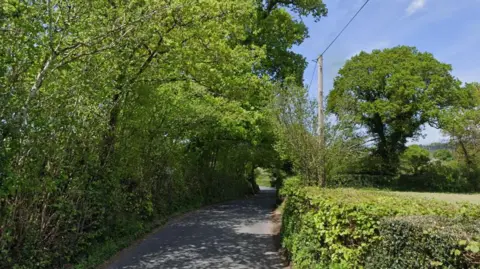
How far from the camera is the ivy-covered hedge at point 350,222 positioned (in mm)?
3771

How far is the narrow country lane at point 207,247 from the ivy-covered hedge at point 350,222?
193 cm

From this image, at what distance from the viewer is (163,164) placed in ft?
42.6

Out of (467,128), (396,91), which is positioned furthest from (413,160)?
(396,91)

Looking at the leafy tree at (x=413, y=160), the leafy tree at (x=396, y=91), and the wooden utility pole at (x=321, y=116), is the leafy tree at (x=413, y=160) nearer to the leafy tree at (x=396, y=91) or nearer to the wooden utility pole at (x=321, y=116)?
the leafy tree at (x=396, y=91)

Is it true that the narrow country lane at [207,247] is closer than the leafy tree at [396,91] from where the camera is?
Yes

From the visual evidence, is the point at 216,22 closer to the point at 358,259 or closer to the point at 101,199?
the point at 101,199

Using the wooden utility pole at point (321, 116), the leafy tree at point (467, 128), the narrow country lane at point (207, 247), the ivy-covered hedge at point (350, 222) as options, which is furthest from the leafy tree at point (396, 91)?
the ivy-covered hedge at point (350, 222)

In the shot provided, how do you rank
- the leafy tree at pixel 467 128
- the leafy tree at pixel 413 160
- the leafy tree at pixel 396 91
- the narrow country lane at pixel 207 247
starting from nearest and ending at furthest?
the narrow country lane at pixel 207 247 → the leafy tree at pixel 467 128 → the leafy tree at pixel 396 91 → the leafy tree at pixel 413 160

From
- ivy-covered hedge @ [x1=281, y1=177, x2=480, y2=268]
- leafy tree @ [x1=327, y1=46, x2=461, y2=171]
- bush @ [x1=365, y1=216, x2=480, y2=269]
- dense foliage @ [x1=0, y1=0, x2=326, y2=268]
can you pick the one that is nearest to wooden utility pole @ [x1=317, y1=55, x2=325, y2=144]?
dense foliage @ [x1=0, y1=0, x2=326, y2=268]

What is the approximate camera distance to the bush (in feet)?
8.43

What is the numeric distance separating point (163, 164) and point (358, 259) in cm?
982

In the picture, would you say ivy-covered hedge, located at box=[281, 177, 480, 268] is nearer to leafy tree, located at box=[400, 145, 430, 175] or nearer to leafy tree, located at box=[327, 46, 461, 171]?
leafy tree, located at box=[327, 46, 461, 171]

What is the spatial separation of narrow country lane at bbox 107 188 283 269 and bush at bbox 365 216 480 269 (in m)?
4.29

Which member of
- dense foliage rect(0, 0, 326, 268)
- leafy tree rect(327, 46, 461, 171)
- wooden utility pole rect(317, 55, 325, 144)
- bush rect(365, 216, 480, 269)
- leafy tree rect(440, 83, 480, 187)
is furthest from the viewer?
leafy tree rect(327, 46, 461, 171)
